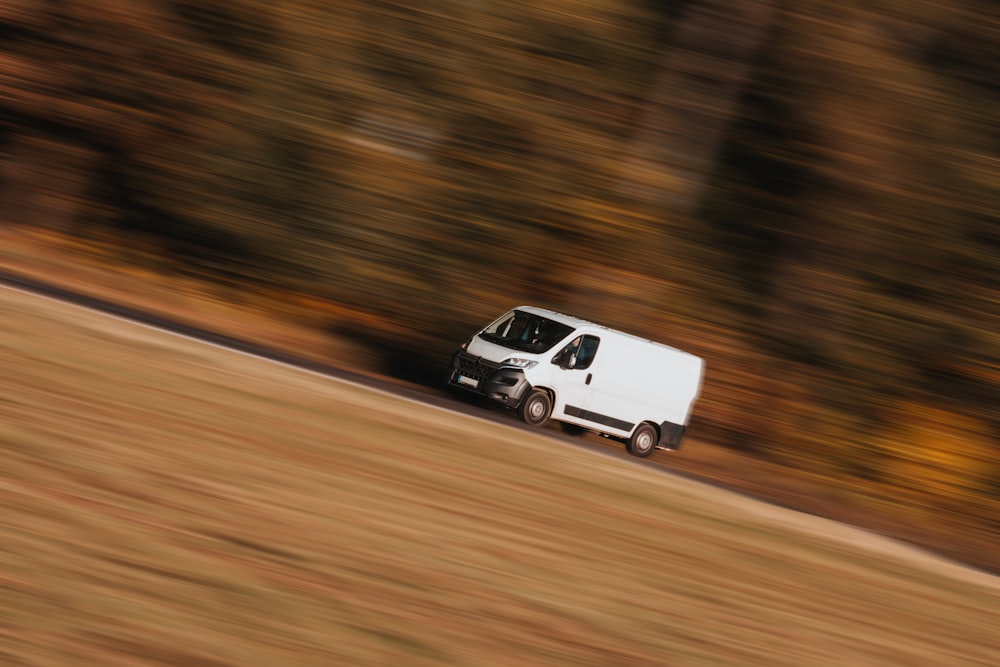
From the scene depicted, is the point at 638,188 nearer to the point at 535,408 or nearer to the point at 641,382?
the point at 641,382

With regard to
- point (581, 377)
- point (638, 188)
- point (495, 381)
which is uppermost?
point (638, 188)

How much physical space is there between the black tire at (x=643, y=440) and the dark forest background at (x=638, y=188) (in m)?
3.39

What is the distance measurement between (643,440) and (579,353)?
1.45m

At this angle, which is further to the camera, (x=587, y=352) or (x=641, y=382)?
(x=641, y=382)

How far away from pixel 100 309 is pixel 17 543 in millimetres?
8934

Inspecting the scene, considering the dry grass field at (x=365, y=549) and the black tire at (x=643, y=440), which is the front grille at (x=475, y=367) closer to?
the black tire at (x=643, y=440)

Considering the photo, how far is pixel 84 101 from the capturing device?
19828 mm

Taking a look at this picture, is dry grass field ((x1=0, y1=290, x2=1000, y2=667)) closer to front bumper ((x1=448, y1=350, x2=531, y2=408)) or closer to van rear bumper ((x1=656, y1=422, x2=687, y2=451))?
front bumper ((x1=448, y1=350, x2=531, y2=408))

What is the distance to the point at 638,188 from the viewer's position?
62.3ft

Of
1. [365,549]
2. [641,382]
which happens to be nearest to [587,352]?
[641,382]

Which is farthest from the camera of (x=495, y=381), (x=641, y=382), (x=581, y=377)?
(x=641, y=382)

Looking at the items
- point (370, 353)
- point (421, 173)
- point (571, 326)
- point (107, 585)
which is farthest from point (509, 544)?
point (421, 173)

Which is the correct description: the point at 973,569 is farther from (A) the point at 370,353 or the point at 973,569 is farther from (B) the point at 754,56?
(B) the point at 754,56

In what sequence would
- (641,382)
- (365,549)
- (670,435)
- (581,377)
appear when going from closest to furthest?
(365,549), (581,377), (641,382), (670,435)
